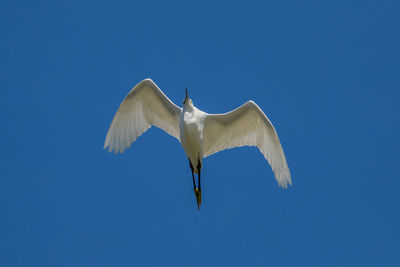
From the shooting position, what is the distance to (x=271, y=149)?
17.2 metres

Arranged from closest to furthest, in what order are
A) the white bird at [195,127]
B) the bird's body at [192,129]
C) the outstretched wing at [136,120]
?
the bird's body at [192,129], the white bird at [195,127], the outstretched wing at [136,120]

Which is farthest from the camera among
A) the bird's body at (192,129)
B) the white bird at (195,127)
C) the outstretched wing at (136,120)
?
the outstretched wing at (136,120)

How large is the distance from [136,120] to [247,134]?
2.73 meters

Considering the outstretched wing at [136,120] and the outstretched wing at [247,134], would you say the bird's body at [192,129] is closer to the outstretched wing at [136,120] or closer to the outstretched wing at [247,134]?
the outstretched wing at [247,134]

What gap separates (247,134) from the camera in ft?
57.7

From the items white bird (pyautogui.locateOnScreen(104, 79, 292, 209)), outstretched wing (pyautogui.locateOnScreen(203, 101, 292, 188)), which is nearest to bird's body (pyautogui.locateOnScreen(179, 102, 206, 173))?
white bird (pyautogui.locateOnScreen(104, 79, 292, 209))

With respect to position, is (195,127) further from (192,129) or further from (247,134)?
(247,134)

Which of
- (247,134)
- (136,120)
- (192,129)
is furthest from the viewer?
(136,120)

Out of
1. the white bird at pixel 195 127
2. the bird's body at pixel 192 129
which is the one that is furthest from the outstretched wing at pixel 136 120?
the bird's body at pixel 192 129

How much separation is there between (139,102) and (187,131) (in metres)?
1.77

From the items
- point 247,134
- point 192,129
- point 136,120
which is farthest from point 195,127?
point 136,120

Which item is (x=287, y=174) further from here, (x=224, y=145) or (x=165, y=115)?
(x=165, y=115)

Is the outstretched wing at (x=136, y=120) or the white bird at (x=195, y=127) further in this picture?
the outstretched wing at (x=136, y=120)

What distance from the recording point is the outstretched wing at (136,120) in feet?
58.2
